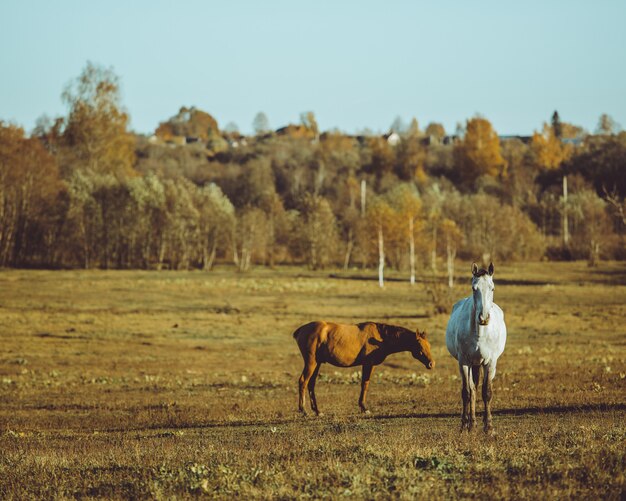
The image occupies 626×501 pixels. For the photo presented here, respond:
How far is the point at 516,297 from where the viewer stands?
6269 cm

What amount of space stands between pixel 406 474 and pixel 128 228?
8512 cm

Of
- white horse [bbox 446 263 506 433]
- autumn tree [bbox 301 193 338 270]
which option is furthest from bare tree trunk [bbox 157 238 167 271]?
white horse [bbox 446 263 506 433]

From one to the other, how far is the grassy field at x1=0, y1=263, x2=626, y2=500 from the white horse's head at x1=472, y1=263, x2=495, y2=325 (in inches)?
71.8

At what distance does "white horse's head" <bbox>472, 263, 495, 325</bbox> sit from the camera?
43.9 feet

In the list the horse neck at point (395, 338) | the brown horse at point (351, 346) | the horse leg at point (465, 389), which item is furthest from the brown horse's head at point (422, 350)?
the horse leg at point (465, 389)

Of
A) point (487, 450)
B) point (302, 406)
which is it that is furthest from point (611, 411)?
point (487, 450)

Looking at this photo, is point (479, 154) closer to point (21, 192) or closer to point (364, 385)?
point (21, 192)

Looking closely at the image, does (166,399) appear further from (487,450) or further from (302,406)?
(487,450)

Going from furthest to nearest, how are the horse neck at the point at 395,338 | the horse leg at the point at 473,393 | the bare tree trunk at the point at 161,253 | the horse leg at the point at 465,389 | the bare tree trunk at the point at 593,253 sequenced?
1. the bare tree trunk at the point at 593,253
2. the bare tree trunk at the point at 161,253
3. the horse neck at the point at 395,338
4. the horse leg at the point at 465,389
5. the horse leg at the point at 473,393

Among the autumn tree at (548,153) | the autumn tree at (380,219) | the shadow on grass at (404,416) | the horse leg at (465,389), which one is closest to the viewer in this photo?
the horse leg at (465,389)

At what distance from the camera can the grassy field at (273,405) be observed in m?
10.0

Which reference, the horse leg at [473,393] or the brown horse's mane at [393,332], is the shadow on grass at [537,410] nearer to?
the brown horse's mane at [393,332]

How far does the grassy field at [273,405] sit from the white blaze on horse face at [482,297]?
1.81 m

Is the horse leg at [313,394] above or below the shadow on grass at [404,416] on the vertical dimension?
above
